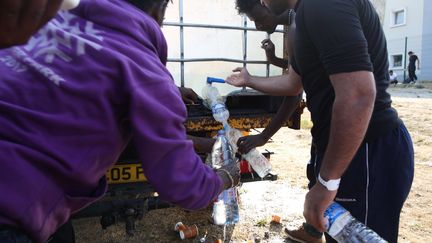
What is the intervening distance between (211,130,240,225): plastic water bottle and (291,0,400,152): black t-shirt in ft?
1.79

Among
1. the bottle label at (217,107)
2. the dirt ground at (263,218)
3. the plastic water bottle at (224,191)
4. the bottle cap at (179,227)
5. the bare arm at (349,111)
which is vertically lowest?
the dirt ground at (263,218)

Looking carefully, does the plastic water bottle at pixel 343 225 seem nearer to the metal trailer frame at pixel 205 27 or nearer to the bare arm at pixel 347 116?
the bare arm at pixel 347 116

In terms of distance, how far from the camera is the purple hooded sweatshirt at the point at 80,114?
108cm

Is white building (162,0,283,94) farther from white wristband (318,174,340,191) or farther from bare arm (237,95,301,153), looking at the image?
white wristband (318,174,340,191)

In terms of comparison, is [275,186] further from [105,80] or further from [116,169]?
[105,80]

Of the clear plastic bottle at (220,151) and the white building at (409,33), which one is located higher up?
the white building at (409,33)

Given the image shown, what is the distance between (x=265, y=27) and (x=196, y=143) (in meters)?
0.97

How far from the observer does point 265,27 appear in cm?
293

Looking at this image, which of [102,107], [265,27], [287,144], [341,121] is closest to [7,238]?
[102,107]

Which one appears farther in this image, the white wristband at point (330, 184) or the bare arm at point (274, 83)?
→ the bare arm at point (274, 83)

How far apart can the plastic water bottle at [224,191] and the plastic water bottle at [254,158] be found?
322 millimetres

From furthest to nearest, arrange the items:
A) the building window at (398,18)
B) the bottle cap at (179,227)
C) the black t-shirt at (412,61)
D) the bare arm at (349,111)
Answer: the building window at (398,18)
the black t-shirt at (412,61)
the bottle cap at (179,227)
the bare arm at (349,111)

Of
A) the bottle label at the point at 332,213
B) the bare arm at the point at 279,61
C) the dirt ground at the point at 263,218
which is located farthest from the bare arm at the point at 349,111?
the dirt ground at the point at 263,218

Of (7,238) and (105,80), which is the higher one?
(105,80)
